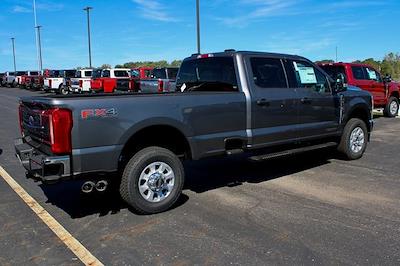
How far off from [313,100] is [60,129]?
4.34 meters

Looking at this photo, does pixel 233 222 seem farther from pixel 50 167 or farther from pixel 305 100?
pixel 305 100

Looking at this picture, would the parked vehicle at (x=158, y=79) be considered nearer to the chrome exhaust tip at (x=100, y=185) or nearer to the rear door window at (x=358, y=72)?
the rear door window at (x=358, y=72)

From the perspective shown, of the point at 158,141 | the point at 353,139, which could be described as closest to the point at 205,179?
the point at 158,141

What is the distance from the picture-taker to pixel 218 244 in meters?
4.56

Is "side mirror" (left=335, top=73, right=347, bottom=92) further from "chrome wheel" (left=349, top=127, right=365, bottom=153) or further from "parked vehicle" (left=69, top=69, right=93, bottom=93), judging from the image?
"parked vehicle" (left=69, top=69, right=93, bottom=93)

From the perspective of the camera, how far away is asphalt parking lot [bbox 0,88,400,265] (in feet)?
14.1

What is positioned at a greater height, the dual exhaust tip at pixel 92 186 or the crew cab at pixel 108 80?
the crew cab at pixel 108 80

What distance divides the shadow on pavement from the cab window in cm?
142

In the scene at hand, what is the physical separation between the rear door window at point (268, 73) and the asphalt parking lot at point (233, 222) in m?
1.49

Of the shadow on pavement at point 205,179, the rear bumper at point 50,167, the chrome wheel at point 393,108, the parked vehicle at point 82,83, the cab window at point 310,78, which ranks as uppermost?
the cab window at point 310,78

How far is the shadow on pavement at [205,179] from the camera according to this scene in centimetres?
594

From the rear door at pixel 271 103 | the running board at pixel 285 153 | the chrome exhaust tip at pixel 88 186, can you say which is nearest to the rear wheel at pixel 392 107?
the running board at pixel 285 153

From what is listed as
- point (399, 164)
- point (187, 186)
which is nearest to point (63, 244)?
point (187, 186)

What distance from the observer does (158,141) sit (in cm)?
602
